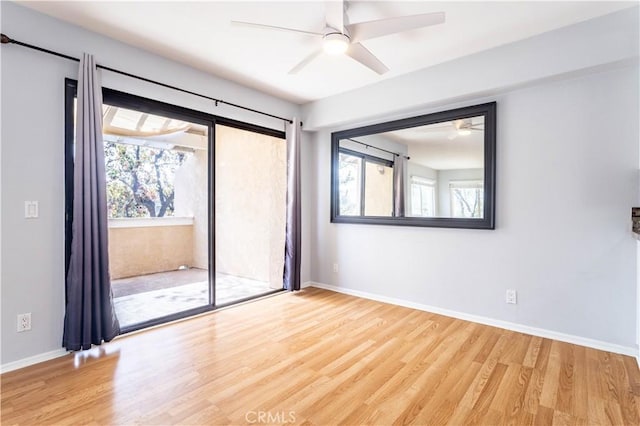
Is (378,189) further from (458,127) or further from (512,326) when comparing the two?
(512,326)

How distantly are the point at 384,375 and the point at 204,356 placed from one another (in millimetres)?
1351

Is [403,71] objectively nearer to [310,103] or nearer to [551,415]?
[310,103]

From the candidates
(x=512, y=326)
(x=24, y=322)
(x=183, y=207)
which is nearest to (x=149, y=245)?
(x=183, y=207)

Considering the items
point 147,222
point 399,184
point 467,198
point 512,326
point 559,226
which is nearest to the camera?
point 559,226

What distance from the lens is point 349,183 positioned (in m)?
4.38

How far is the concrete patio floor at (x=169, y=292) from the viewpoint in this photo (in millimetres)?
3352

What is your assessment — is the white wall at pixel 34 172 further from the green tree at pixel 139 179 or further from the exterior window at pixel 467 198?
the exterior window at pixel 467 198

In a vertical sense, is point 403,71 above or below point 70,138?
above

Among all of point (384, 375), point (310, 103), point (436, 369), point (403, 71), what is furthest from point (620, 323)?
point (310, 103)

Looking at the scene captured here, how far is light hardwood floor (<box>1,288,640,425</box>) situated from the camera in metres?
1.77

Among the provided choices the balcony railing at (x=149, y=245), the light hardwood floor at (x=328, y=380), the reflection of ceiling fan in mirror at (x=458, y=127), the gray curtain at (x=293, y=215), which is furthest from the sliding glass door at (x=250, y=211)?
the reflection of ceiling fan in mirror at (x=458, y=127)

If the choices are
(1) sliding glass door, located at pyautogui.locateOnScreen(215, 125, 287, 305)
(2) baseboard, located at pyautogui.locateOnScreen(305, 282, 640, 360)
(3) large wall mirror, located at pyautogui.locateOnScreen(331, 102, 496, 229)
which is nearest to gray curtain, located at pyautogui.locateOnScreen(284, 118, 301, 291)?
(1) sliding glass door, located at pyautogui.locateOnScreen(215, 125, 287, 305)

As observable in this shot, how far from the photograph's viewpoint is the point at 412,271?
3.72 m

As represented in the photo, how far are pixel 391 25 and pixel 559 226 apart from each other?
7.29ft
